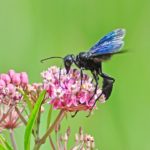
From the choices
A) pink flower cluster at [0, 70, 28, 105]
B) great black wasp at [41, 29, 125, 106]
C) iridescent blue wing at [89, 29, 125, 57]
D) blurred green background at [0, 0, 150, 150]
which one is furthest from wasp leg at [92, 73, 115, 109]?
blurred green background at [0, 0, 150, 150]

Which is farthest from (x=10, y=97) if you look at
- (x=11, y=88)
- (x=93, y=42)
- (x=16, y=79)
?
(x=93, y=42)

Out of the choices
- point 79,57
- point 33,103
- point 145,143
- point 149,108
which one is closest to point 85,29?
point 149,108

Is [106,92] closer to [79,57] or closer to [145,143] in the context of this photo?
[79,57]

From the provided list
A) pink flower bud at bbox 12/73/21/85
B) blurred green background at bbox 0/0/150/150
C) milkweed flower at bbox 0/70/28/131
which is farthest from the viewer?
blurred green background at bbox 0/0/150/150

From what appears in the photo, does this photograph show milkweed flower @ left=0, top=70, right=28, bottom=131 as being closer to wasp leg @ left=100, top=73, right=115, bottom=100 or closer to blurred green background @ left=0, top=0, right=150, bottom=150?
wasp leg @ left=100, top=73, right=115, bottom=100

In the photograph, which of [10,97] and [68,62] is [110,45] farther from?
[10,97]

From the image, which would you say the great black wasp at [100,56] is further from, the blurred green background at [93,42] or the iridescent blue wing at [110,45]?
the blurred green background at [93,42]
